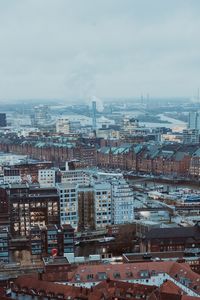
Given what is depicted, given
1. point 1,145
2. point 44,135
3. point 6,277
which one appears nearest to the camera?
point 6,277

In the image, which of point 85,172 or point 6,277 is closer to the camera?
point 6,277

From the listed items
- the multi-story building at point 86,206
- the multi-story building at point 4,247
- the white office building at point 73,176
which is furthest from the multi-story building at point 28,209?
the white office building at point 73,176

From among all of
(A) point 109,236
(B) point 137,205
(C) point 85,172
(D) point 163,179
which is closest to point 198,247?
(A) point 109,236

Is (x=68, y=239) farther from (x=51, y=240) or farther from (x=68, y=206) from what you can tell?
(x=68, y=206)

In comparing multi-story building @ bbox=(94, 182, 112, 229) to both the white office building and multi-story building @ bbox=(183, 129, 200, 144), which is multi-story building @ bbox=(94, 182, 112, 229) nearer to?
the white office building

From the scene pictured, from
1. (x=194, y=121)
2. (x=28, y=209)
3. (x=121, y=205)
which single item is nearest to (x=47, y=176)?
(x=121, y=205)

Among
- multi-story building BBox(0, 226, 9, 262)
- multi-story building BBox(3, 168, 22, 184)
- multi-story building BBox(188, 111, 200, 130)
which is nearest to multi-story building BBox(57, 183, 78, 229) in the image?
multi-story building BBox(0, 226, 9, 262)

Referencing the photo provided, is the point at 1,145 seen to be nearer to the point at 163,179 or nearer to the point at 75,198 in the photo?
the point at 163,179

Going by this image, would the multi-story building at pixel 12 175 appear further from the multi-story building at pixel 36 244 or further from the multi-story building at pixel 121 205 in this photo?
the multi-story building at pixel 36 244

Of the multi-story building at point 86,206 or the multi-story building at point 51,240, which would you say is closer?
the multi-story building at point 51,240

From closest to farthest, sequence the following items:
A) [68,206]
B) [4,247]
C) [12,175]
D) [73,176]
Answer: [4,247], [68,206], [73,176], [12,175]

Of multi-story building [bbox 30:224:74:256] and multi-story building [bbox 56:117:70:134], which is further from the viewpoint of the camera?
multi-story building [bbox 56:117:70:134]
